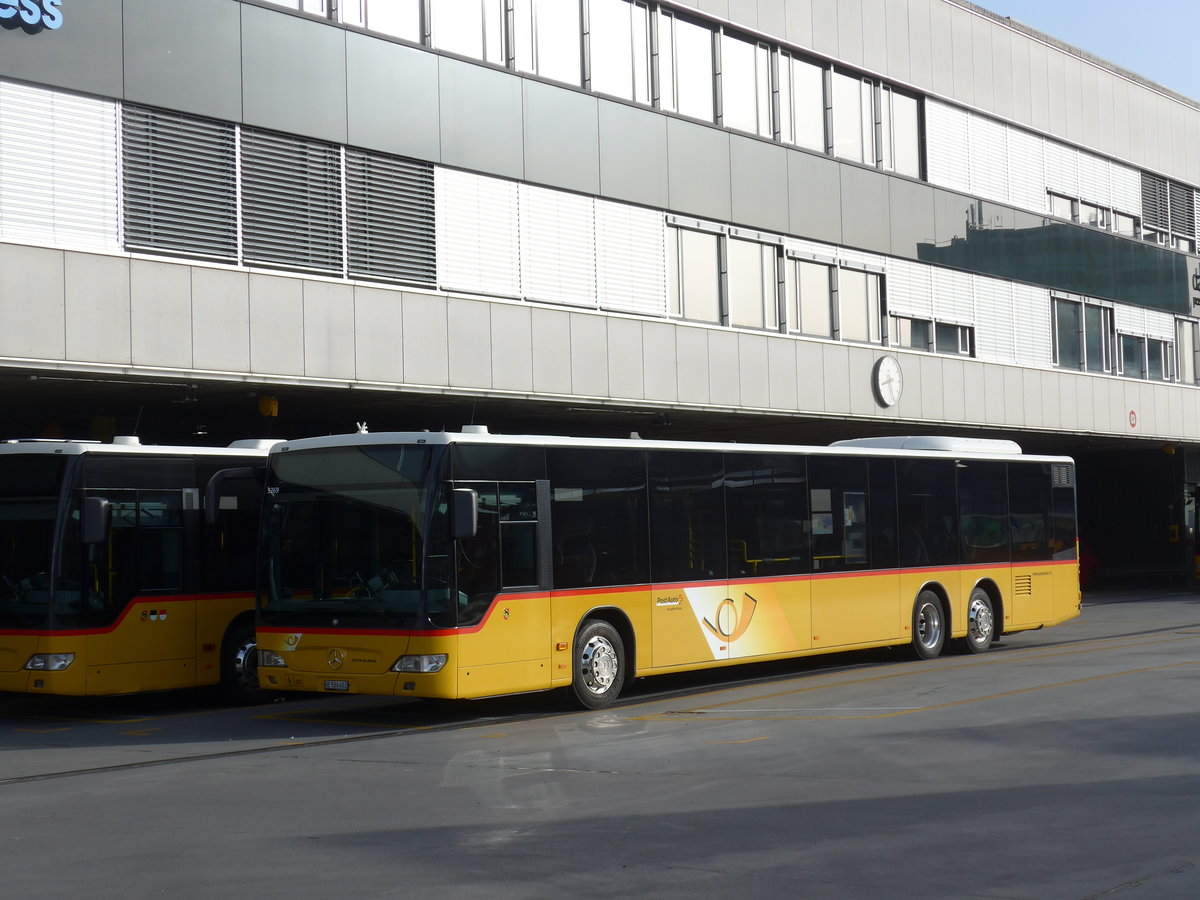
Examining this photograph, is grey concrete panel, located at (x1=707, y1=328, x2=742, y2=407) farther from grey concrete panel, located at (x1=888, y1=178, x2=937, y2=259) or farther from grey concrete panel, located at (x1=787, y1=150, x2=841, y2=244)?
grey concrete panel, located at (x1=888, y1=178, x2=937, y2=259)

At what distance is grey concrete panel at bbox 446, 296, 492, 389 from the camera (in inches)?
845

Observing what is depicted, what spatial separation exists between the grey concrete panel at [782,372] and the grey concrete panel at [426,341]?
7476 millimetres

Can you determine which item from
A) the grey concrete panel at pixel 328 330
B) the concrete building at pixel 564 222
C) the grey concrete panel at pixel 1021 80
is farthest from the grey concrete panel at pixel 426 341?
the grey concrete panel at pixel 1021 80

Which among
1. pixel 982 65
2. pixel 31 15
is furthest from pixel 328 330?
pixel 982 65

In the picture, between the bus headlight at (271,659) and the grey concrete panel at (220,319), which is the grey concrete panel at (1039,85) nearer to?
the grey concrete panel at (220,319)

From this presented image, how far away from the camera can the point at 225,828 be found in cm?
891

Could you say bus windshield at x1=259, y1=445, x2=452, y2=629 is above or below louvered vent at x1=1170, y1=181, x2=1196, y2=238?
below

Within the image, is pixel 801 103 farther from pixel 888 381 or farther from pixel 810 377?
pixel 888 381

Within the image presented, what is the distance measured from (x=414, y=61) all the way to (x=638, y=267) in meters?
5.20

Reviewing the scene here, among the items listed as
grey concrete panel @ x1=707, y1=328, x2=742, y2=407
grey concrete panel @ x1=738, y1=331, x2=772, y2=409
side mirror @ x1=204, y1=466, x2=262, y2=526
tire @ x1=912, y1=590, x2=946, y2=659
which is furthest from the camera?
grey concrete panel @ x1=738, y1=331, x2=772, y2=409

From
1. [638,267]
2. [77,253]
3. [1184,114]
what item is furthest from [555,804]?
[1184,114]

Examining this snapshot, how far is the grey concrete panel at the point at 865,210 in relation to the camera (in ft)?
94.7

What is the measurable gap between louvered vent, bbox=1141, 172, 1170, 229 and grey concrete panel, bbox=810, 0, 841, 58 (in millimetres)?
13908

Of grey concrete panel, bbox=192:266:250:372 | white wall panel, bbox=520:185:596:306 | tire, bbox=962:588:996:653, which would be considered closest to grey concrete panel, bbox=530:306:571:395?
white wall panel, bbox=520:185:596:306
